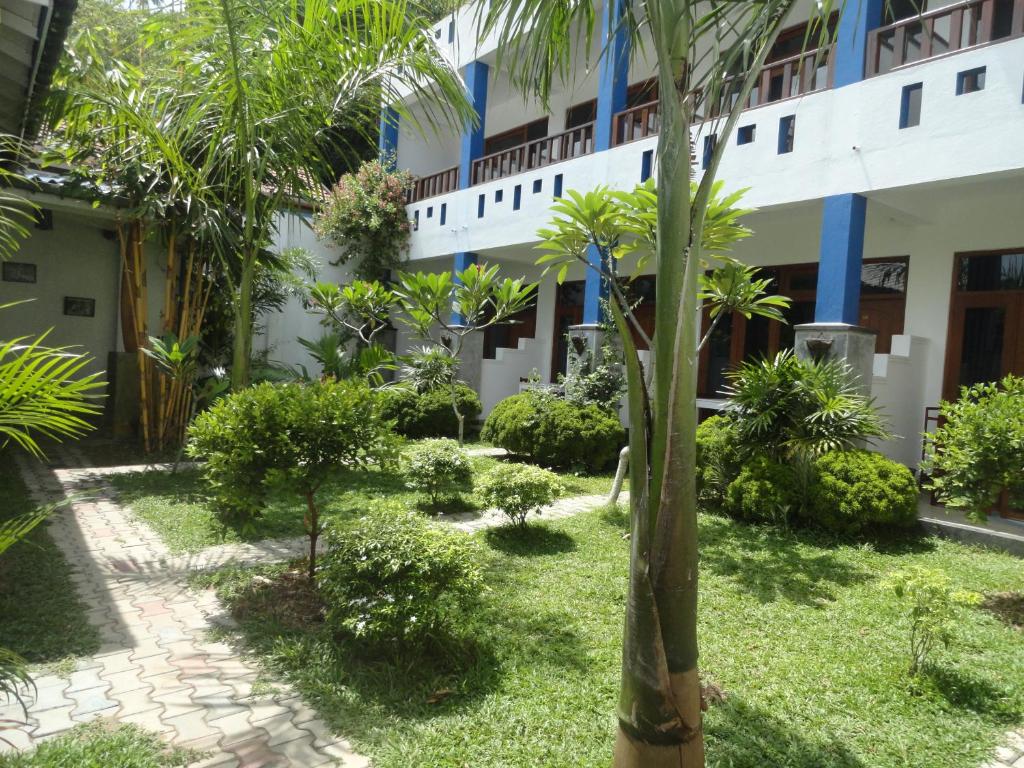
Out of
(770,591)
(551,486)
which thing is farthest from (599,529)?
→ (770,591)

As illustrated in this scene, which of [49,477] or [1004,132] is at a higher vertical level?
[1004,132]

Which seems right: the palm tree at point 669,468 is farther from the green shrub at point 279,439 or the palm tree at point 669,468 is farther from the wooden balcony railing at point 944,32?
the wooden balcony railing at point 944,32

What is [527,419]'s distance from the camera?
960cm

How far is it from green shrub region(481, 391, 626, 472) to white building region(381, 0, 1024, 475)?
1703 mm

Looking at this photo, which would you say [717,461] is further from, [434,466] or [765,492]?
[434,466]

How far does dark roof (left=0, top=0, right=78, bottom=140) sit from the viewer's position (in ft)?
12.5

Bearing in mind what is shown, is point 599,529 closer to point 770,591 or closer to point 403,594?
point 770,591

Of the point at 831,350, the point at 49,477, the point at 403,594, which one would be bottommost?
the point at 49,477

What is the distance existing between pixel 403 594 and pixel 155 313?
9.06 m

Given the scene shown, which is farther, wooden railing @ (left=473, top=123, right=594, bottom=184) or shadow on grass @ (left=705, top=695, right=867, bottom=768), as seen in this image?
wooden railing @ (left=473, top=123, right=594, bottom=184)

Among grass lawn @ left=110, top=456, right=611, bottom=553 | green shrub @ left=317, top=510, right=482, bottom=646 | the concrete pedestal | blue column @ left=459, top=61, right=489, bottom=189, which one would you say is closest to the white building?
the concrete pedestal

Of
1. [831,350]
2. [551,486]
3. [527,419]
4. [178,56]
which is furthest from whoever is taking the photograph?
[527,419]

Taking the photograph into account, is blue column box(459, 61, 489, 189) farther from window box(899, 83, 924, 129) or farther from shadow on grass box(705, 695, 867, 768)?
shadow on grass box(705, 695, 867, 768)

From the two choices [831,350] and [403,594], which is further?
[831,350]
